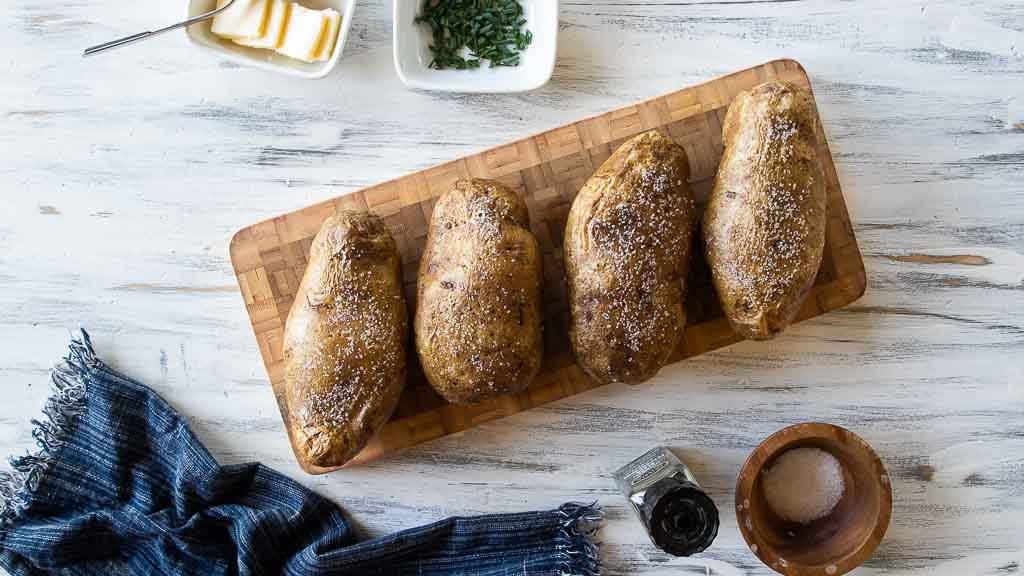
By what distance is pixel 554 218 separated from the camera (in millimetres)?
1616

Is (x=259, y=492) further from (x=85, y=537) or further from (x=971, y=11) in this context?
(x=971, y=11)

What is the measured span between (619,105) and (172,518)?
124 cm

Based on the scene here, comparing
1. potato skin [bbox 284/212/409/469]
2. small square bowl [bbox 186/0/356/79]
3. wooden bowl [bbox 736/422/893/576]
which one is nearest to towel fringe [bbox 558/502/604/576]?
wooden bowl [bbox 736/422/893/576]

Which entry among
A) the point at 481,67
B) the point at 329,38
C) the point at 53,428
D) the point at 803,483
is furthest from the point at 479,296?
the point at 53,428

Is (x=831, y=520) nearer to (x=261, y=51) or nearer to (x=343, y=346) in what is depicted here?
(x=343, y=346)

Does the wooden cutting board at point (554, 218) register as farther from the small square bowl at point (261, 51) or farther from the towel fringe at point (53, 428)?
the towel fringe at point (53, 428)

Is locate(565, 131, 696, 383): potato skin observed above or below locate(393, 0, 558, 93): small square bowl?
below

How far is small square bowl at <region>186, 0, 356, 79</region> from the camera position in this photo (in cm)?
160

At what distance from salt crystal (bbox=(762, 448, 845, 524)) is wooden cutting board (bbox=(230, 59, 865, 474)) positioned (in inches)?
10.1

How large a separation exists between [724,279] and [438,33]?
75 centimetres

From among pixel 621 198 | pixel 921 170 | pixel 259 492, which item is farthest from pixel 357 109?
pixel 921 170

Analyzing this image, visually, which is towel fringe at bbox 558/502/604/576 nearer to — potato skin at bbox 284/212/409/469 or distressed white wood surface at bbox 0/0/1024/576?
distressed white wood surface at bbox 0/0/1024/576

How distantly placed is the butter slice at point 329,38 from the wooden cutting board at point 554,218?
0.93 feet

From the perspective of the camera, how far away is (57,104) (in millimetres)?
1737
